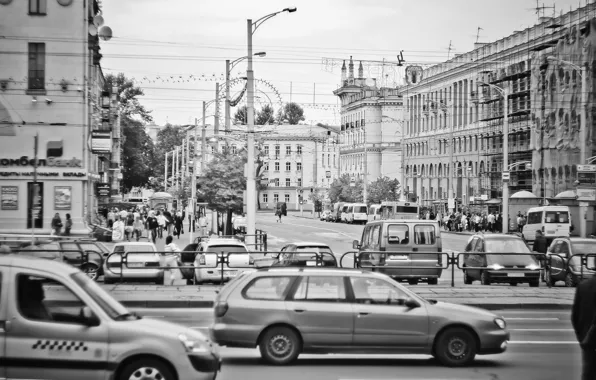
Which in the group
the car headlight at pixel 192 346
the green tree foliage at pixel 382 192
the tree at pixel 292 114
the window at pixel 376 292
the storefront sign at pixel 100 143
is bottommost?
the car headlight at pixel 192 346

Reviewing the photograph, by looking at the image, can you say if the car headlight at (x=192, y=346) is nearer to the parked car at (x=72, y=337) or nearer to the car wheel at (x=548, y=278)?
the parked car at (x=72, y=337)

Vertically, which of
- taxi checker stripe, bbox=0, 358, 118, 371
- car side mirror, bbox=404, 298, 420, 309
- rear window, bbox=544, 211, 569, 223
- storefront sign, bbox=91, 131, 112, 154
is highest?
storefront sign, bbox=91, 131, 112, 154

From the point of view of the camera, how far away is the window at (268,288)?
47.6 feet

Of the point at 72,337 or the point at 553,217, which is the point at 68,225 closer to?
the point at 553,217

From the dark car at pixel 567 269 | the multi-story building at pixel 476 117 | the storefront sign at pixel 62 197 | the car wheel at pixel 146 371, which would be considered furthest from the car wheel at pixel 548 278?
the multi-story building at pixel 476 117

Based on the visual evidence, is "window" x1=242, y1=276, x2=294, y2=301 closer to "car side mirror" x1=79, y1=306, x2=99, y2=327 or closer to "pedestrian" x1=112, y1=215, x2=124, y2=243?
"car side mirror" x1=79, y1=306, x2=99, y2=327

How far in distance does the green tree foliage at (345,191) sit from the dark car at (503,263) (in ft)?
327

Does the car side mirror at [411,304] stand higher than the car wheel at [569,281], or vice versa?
the car side mirror at [411,304]

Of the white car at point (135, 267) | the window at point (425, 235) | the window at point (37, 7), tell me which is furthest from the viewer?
the window at point (37, 7)

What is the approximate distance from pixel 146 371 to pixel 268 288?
4424 mm

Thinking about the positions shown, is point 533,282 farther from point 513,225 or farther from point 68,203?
point 513,225

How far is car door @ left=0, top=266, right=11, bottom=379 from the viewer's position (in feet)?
33.1

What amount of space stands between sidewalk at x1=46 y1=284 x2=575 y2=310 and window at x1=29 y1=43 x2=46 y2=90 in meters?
25.8

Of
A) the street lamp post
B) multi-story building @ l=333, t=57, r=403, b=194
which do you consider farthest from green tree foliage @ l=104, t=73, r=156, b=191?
the street lamp post
